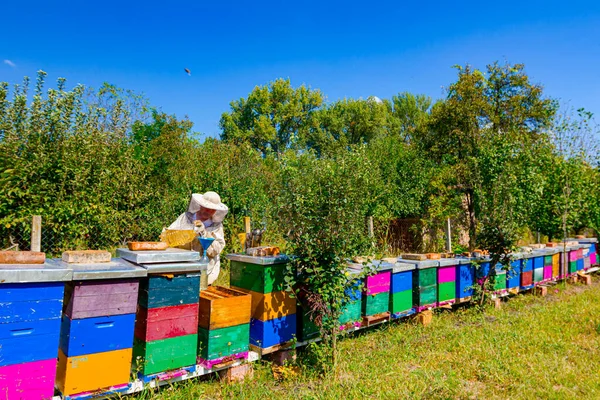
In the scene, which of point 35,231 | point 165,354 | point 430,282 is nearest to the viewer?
point 165,354

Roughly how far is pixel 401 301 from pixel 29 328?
4302mm

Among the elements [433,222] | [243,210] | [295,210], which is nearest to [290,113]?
[433,222]

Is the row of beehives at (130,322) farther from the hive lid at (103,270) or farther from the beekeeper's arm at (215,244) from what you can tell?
the beekeeper's arm at (215,244)

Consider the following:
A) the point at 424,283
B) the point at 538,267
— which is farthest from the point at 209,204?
the point at 538,267

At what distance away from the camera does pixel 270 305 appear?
4.05 meters


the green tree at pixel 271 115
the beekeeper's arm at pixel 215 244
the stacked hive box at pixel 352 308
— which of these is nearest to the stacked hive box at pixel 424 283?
the stacked hive box at pixel 352 308

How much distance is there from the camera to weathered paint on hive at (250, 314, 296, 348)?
4027mm

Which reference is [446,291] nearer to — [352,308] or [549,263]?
[352,308]

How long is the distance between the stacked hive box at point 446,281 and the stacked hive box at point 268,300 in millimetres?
2861

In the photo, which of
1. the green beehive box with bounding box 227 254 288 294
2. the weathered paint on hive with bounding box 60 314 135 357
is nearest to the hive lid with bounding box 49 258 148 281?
the weathered paint on hive with bounding box 60 314 135 357

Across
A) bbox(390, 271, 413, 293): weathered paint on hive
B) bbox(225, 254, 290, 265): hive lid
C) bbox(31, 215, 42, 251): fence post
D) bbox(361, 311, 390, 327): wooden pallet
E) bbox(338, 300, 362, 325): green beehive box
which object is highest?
bbox(31, 215, 42, 251): fence post

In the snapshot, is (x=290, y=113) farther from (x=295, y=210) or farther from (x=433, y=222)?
(x=295, y=210)

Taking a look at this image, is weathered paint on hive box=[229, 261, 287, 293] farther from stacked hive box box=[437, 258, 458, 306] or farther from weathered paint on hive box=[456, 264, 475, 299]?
weathered paint on hive box=[456, 264, 475, 299]

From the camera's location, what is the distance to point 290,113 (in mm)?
33281
